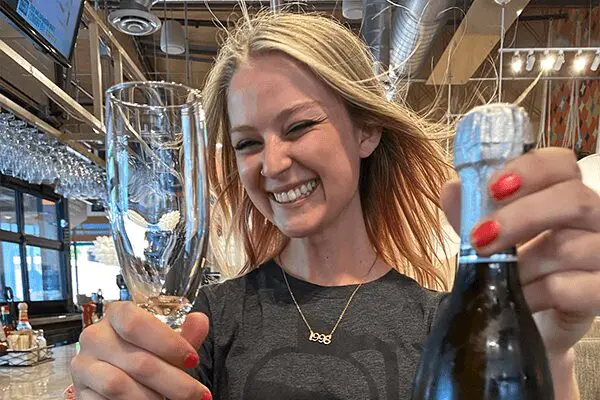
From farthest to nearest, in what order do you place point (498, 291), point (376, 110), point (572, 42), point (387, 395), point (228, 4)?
1. point (572, 42)
2. point (228, 4)
3. point (376, 110)
4. point (387, 395)
5. point (498, 291)

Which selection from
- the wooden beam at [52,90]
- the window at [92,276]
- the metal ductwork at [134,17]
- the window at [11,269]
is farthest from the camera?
the window at [92,276]

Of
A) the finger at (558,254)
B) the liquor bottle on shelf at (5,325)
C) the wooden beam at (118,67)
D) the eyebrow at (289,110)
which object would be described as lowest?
the liquor bottle on shelf at (5,325)

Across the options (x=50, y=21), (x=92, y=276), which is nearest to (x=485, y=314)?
(x=50, y=21)

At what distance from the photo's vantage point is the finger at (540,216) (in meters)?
0.32

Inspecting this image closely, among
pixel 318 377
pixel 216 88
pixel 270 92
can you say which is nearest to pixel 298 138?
pixel 270 92

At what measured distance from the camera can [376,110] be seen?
2.88ft

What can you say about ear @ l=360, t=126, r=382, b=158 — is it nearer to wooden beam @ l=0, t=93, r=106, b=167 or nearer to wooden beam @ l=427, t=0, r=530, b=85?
wooden beam @ l=427, t=0, r=530, b=85

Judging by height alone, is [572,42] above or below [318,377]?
above

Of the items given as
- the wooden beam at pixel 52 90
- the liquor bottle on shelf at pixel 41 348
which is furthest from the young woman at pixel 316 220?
the liquor bottle on shelf at pixel 41 348

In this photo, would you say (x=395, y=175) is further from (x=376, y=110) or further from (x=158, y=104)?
(x=158, y=104)

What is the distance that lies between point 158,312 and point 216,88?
57 centimetres

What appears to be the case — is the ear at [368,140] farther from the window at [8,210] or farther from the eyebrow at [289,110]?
the window at [8,210]

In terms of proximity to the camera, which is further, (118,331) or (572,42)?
(572,42)

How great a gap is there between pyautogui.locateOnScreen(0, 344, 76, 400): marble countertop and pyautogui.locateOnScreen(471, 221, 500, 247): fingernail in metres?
1.49
